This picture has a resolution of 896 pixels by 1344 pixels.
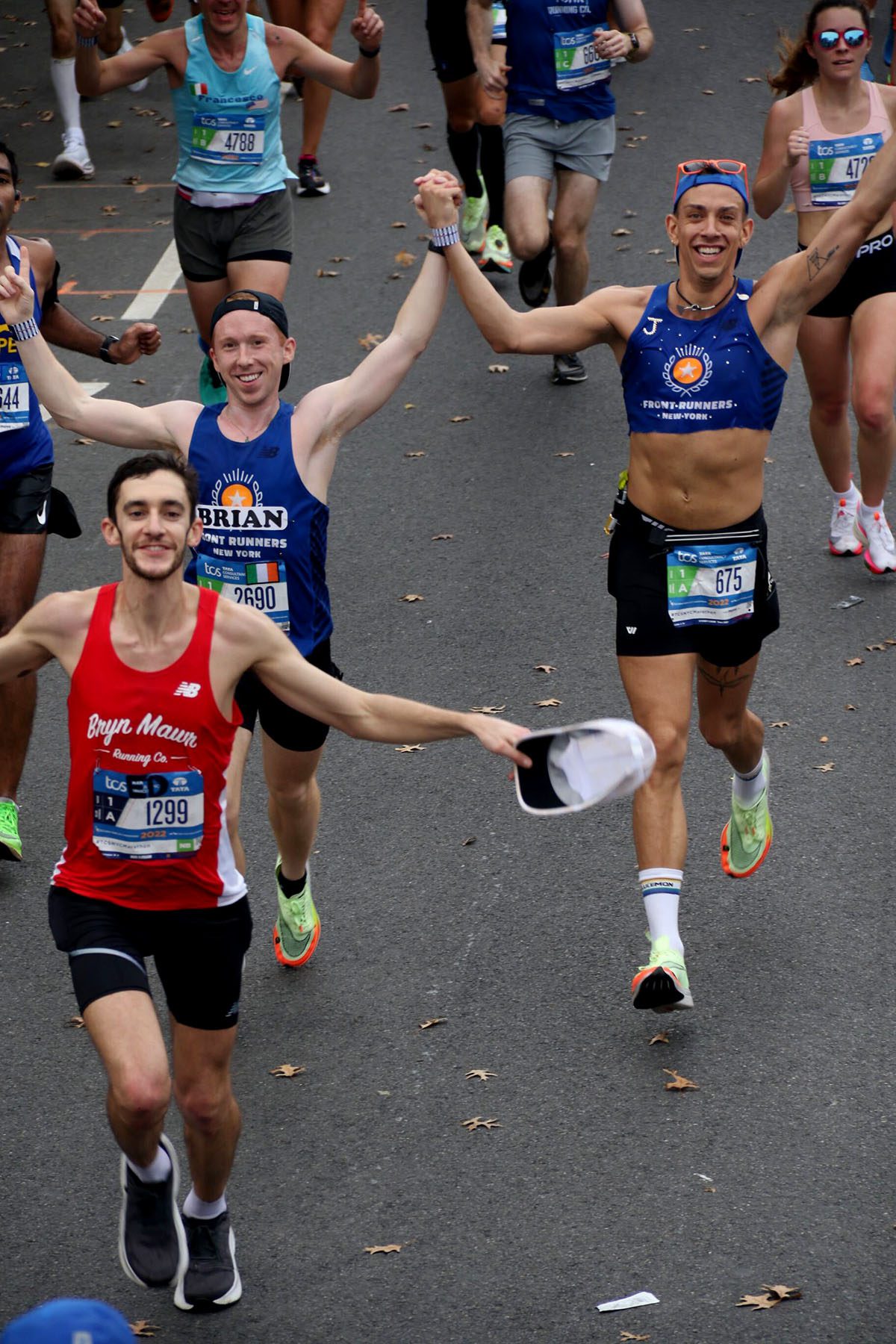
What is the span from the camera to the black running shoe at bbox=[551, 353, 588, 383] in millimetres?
11312

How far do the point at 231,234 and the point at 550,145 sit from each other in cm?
226

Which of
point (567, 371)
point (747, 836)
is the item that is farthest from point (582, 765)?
point (567, 371)

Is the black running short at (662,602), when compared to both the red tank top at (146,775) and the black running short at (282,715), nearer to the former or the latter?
the black running short at (282,715)

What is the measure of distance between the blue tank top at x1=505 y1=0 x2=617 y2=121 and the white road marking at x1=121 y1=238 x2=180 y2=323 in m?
2.91

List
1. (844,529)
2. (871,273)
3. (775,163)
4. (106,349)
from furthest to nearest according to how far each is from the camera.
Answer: (844,529)
(871,273)
(775,163)
(106,349)

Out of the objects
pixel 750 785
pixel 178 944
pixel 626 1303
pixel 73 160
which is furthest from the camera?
pixel 73 160

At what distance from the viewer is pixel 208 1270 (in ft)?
15.2

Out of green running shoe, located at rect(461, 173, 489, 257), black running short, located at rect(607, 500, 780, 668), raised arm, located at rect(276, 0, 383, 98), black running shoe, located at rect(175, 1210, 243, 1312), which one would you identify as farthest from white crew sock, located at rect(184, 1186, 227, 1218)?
green running shoe, located at rect(461, 173, 489, 257)

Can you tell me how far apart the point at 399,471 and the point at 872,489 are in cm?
295

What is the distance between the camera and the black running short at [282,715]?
5.67m

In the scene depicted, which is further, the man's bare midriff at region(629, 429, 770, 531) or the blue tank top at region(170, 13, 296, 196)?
the blue tank top at region(170, 13, 296, 196)

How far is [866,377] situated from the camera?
8195 mm

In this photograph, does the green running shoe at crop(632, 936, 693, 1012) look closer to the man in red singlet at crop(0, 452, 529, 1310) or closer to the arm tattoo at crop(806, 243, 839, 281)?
the man in red singlet at crop(0, 452, 529, 1310)

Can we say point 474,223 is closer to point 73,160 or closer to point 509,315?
point 73,160
